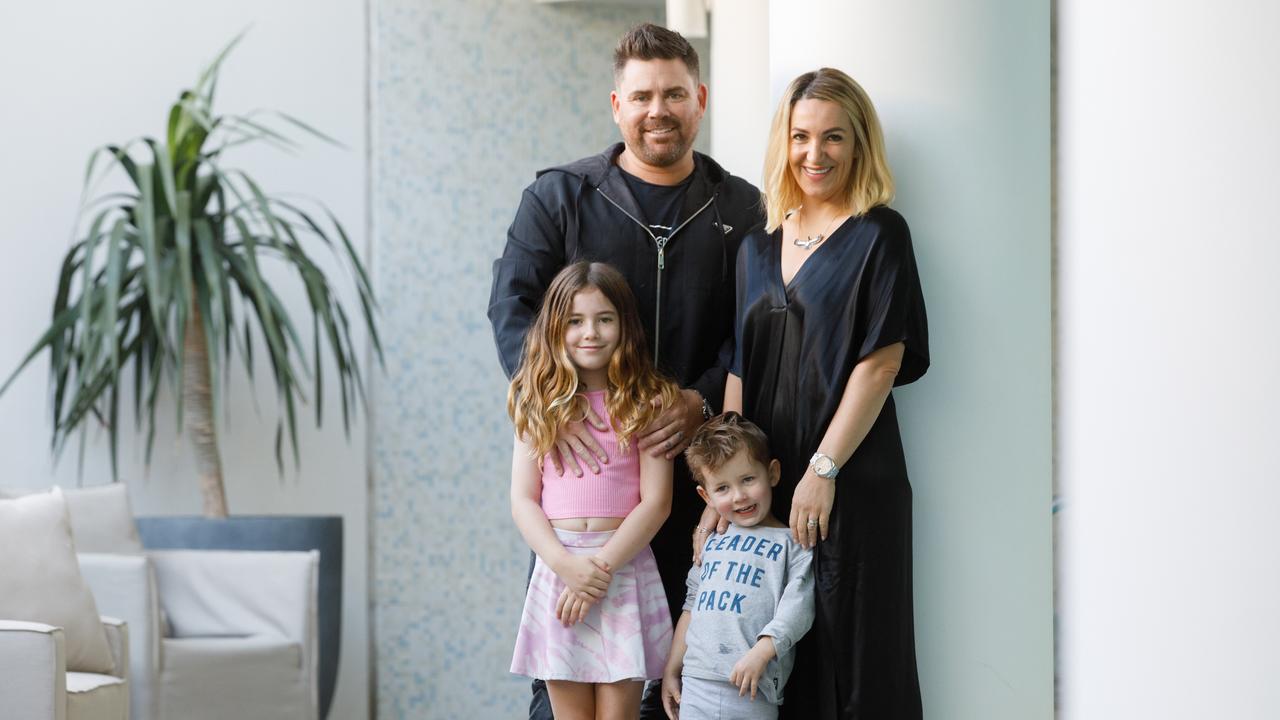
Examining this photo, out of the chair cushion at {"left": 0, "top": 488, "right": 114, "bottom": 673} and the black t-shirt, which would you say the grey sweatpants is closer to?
the black t-shirt

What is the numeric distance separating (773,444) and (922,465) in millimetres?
255

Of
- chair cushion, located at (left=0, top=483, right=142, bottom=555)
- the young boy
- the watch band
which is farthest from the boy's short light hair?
chair cushion, located at (left=0, top=483, right=142, bottom=555)

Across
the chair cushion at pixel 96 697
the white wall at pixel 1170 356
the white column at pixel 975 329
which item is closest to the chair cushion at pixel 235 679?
the chair cushion at pixel 96 697

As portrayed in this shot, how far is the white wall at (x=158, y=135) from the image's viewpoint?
4.64 m

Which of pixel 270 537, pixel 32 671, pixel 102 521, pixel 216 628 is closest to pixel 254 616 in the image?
pixel 216 628

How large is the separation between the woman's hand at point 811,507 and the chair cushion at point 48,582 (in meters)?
2.11

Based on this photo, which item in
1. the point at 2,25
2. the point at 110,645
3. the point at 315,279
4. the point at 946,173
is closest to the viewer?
the point at 946,173

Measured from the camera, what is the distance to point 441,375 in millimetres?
4930

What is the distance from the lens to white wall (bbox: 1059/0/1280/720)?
1956 millimetres

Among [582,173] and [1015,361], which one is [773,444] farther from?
[582,173]

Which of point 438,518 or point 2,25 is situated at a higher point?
point 2,25

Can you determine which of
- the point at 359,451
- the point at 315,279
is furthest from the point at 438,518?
the point at 315,279

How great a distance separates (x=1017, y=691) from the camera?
219cm

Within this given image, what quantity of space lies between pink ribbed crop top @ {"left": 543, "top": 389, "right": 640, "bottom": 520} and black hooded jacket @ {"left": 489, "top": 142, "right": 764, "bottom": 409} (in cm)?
22
